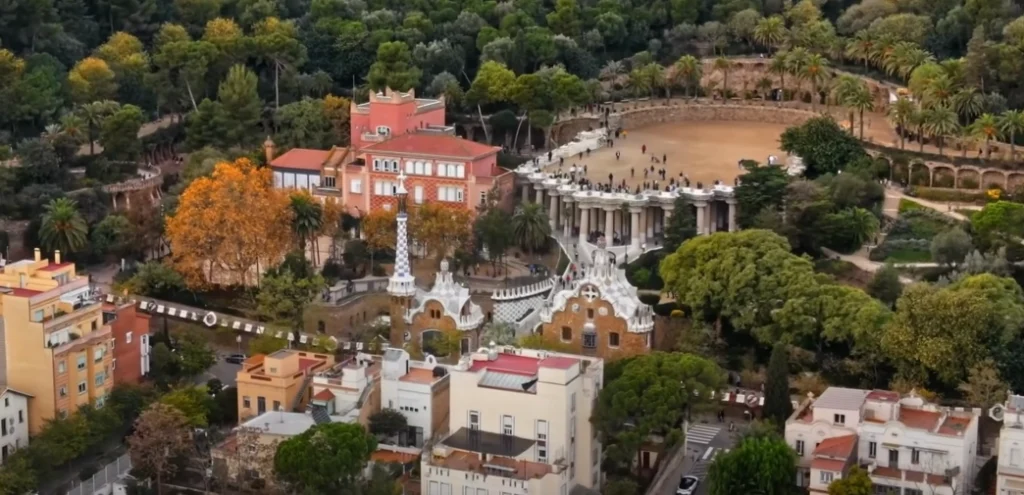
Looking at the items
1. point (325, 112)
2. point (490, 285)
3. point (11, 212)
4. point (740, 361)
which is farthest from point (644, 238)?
point (11, 212)

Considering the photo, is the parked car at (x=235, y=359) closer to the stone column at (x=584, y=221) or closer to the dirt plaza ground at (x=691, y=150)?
the stone column at (x=584, y=221)

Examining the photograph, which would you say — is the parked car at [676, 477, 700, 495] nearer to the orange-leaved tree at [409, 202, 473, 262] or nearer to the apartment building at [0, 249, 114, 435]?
the apartment building at [0, 249, 114, 435]

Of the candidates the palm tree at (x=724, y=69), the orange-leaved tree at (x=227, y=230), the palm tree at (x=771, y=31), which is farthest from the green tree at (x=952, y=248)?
the palm tree at (x=771, y=31)

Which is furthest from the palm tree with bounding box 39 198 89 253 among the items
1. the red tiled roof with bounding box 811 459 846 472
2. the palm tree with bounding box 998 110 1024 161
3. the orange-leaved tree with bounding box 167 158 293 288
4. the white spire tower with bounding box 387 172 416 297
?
the palm tree with bounding box 998 110 1024 161

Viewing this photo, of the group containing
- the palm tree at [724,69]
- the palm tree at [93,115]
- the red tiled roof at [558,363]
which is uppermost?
the palm tree at [724,69]

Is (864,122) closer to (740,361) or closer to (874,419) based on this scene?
(740,361)

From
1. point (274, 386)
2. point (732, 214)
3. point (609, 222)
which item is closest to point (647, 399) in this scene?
point (274, 386)

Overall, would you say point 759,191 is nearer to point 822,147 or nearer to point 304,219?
point 822,147
